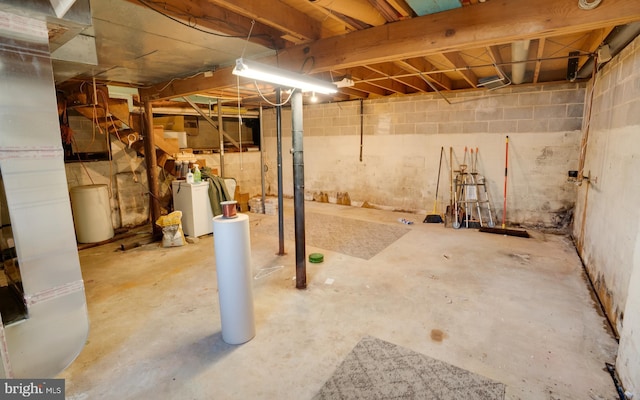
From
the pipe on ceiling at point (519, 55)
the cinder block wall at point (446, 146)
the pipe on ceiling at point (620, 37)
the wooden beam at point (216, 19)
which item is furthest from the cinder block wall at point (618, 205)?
the wooden beam at point (216, 19)

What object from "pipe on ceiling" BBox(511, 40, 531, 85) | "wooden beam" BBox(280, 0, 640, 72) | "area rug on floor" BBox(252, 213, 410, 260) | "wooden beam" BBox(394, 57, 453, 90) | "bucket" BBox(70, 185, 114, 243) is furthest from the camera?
"bucket" BBox(70, 185, 114, 243)

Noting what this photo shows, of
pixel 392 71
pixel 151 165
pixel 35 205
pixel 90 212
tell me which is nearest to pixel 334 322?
pixel 35 205

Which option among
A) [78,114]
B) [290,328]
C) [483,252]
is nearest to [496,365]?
[290,328]

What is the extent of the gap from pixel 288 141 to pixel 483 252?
A: 502cm

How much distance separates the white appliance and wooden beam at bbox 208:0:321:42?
287cm

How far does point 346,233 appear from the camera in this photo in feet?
16.3

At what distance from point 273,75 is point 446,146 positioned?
4.41 metres

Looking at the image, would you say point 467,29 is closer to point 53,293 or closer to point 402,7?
point 402,7

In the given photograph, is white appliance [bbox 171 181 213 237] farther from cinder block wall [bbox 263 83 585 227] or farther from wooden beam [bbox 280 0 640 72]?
cinder block wall [bbox 263 83 585 227]

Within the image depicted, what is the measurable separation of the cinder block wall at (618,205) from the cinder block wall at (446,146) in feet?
3.49

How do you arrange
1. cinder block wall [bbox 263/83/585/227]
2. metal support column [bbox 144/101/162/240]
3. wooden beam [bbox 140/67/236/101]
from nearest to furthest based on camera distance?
wooden beam [bbox 140/67/236/101] → metal support column [bbox 144/101/162/240] → cinder block wall [bbox 263/83/585/227]

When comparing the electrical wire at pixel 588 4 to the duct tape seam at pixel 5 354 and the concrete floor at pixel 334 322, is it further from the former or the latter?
the duct tape seam at pixel 5 354

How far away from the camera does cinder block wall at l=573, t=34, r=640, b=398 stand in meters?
1.80

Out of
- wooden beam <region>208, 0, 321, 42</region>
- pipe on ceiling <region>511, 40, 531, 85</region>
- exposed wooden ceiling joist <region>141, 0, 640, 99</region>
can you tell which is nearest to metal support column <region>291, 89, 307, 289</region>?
exposed wooden ceiling joist <region>141, 0, 640, 99</region>
